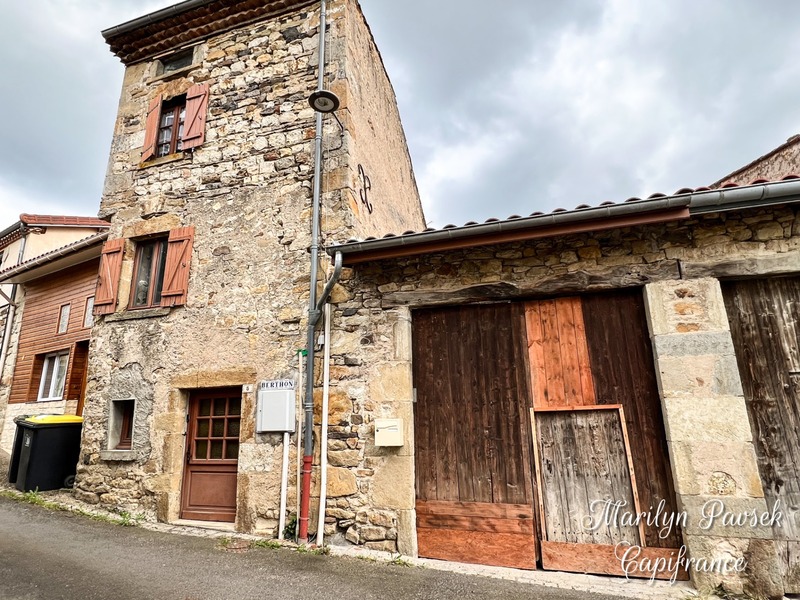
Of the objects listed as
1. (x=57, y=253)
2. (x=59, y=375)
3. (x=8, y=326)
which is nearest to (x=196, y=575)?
(x=57, y=253)

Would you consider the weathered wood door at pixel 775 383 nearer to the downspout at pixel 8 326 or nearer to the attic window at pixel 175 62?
the attic window at pixel 175 62

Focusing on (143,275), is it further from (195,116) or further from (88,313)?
(88,313)

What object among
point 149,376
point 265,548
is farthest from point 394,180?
point 265,548

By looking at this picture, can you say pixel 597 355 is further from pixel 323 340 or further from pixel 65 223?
pixel 65 223

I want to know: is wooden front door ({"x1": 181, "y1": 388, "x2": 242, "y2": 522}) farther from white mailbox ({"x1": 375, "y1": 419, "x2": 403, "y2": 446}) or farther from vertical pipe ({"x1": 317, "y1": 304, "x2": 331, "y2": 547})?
white mailbox ({"x1": 375, "y1": 419, "x2": 403, "y2": 446})

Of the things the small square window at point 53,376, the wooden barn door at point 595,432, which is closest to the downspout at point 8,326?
the small square window at point 53,376

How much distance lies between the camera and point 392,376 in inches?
179

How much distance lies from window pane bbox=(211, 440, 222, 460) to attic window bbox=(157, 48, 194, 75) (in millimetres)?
5720

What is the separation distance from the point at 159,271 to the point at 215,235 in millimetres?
1128

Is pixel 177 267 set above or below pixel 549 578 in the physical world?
above

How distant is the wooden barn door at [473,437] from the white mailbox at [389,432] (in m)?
0.24

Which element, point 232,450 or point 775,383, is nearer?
point 775,383

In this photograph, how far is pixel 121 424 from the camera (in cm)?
587

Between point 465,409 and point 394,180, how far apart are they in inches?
190
